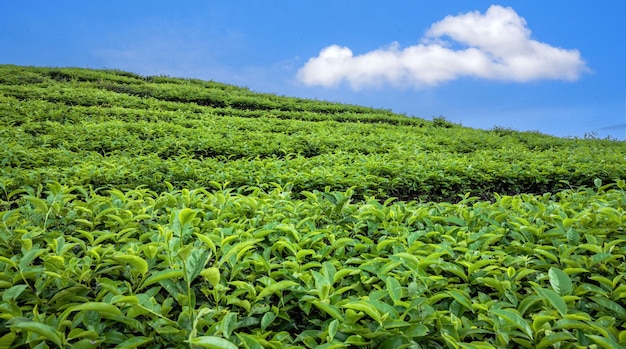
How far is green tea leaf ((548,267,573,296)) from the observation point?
5.33 ft

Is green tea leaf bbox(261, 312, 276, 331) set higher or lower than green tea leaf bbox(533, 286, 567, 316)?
lower

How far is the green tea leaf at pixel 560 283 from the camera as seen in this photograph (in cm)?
162

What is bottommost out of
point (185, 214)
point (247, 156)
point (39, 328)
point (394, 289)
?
point (39, 328)

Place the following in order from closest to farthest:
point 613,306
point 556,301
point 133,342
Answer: point 133,342 → point 556,301 → point 613,306

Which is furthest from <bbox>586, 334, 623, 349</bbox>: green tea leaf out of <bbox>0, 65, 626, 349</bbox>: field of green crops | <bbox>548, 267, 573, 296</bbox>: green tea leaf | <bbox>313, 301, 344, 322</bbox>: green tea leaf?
<bbox>313, 301, 344, 322</bbox>: green tea leaf

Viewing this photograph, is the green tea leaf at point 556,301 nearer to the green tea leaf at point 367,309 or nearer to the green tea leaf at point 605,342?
the green tea leaf at point 605,342

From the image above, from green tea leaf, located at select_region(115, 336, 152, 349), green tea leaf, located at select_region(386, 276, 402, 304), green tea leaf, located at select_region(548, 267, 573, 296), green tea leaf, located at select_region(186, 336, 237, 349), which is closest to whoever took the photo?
green tea leaf, located at select_region(186, 336, 237, 349)

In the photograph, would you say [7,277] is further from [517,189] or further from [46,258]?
[517,189]

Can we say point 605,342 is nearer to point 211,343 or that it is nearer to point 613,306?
point 613,306

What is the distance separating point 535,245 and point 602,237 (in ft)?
1.42

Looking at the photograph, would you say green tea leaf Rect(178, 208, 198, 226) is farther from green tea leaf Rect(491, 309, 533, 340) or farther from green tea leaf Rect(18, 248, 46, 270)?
green tea leaf Rect(491, 309, 533, 340)

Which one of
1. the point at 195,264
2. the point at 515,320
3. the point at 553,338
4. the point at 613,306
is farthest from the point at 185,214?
the point at 613,306

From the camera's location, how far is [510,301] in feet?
5.53

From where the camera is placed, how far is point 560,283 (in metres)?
1.65
